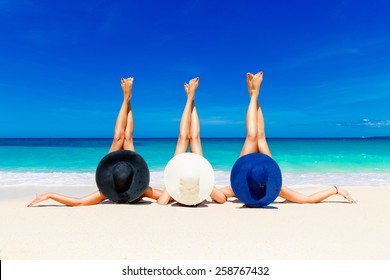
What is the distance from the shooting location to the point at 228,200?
5531 mm

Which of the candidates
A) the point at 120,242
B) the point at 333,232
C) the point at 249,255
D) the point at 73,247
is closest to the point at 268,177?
the point at 333,232

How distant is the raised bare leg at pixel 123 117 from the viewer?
520 cm

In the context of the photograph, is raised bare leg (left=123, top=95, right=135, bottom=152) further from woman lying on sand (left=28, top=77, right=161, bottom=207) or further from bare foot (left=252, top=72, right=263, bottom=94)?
bare foot (left=252, top=72, right=263, bottom=94)

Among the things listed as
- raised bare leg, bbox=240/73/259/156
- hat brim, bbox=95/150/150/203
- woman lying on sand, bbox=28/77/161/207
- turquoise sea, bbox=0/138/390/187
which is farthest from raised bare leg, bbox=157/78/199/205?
turquoise sea, bbox=0/138/390/187

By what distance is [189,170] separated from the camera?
185 inches

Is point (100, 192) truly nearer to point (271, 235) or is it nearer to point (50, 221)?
point (50, 221)

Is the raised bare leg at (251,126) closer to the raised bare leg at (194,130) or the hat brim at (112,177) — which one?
the raised bare leg at (194,130)

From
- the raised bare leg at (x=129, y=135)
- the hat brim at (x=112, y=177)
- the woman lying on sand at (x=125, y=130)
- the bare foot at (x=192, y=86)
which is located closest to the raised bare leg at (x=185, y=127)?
the bare foot at (x=192, y=86)

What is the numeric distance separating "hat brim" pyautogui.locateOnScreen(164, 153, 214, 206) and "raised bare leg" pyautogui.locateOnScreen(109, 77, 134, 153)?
0.87m

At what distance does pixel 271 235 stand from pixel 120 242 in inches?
53.7

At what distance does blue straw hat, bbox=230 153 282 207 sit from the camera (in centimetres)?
462

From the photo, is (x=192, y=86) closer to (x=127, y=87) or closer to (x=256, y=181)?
(x=127, y=87)

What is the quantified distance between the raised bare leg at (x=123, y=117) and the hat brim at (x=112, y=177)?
0.78 ft

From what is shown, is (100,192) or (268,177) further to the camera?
(100,192)
